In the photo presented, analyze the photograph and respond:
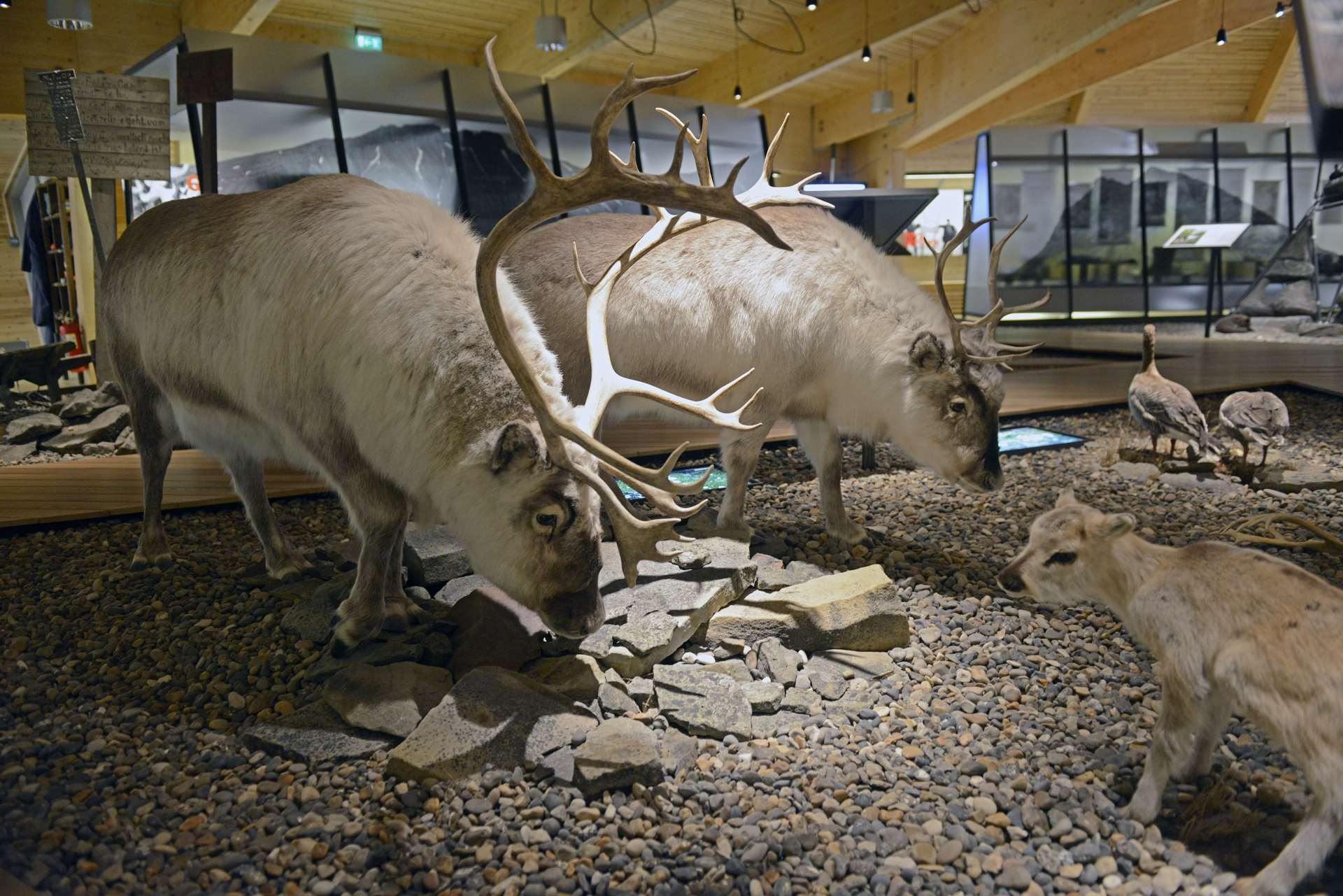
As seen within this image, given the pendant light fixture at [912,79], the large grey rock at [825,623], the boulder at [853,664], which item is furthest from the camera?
the pendant light fixture at [912,79]

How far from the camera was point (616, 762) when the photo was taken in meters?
2.31

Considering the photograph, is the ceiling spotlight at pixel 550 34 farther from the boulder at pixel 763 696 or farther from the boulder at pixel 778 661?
the boulder at pixel 763 696

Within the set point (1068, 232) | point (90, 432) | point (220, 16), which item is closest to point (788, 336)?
point (90, 432)

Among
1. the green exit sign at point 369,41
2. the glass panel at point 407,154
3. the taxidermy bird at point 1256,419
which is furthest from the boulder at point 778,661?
the green exit sign at point 369,41

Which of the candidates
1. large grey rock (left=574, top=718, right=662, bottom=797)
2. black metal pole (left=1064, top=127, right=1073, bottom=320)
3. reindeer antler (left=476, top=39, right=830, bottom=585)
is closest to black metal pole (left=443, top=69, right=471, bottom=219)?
reindeer antler (left=476, top=39, right=830, bottom=585)

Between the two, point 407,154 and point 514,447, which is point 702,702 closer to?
point 514,447

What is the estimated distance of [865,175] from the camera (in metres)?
15.2

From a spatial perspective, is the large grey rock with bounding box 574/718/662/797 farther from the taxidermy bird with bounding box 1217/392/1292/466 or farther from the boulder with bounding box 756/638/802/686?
the taxidermy bird with bounding box 1217/392/1292/466

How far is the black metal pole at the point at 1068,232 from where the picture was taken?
42.4 feet

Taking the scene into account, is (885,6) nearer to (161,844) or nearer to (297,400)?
(297,400)

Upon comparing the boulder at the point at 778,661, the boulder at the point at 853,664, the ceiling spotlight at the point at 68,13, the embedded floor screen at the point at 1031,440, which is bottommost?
the boulder at the point at 853,664

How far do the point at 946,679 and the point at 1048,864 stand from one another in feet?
3.05

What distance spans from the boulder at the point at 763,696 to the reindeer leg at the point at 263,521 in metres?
1.90

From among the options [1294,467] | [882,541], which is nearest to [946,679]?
[882,541]
